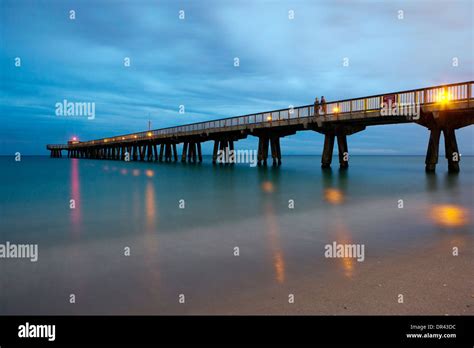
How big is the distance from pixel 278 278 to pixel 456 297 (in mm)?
2146

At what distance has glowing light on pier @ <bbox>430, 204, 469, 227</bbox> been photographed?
8.75 metres

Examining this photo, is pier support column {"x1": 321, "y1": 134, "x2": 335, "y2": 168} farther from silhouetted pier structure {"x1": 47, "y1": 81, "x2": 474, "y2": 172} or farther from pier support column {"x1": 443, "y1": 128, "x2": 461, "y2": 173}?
pier support column {"x1": 443, "y1": 128, "x2": 461, "y2": 173}

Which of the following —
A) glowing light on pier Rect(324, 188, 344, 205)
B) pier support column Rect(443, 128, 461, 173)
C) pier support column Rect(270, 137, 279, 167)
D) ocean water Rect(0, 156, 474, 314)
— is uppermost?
pier support column Rect(270, 137, 279, 167)

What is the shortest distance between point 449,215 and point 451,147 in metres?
15.8

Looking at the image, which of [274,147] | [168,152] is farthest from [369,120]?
[168,152]

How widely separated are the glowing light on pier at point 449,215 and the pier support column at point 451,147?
12486mm

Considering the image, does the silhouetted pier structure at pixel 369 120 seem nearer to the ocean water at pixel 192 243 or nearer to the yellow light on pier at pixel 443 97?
the yellow light on pier at pixel 443 97

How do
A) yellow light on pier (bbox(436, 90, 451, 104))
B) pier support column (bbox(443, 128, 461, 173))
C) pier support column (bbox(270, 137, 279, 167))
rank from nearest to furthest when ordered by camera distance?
1. yellow light on pier (bbox(436, 90, 451, 104))
2. pier support column (bbox(443, 128, 461, 173))
3. pier support column (bbox(270, 137, 279, 167))

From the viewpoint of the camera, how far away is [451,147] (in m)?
23.2

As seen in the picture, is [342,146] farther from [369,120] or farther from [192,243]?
[192,243]

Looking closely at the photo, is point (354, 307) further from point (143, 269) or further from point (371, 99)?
point (371, 99)

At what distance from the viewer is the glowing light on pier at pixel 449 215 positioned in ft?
28.7

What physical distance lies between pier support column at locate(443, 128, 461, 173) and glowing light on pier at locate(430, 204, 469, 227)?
12.5 metres

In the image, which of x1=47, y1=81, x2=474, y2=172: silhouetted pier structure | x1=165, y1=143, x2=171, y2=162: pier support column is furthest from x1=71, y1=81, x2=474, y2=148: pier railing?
x1=165, y1=143, x2=171, y2=162: pier support column
